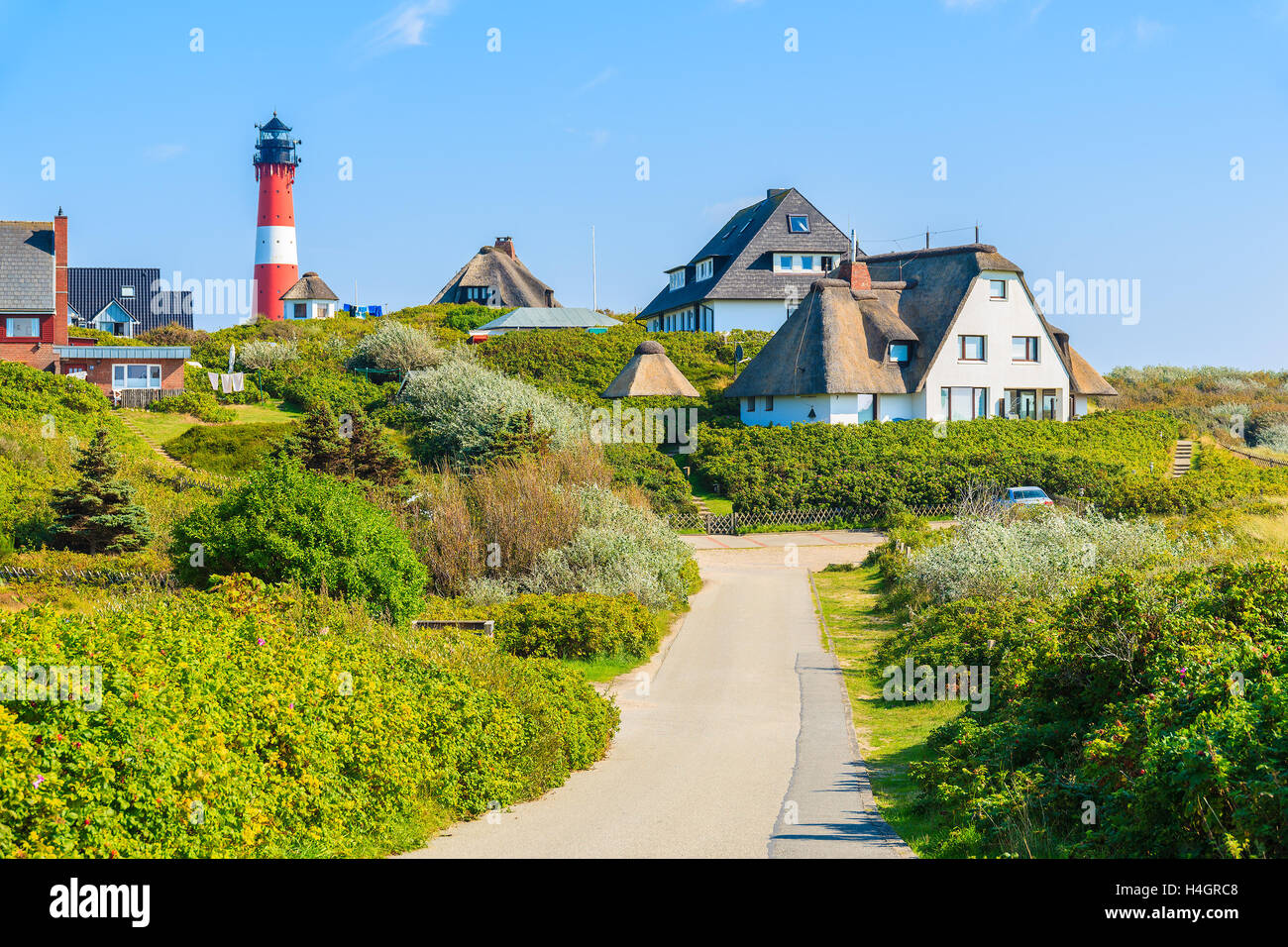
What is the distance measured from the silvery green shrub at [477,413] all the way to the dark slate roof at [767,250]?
20.8 meters

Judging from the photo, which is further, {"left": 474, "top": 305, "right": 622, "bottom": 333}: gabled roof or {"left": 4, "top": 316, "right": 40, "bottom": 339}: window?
{"left": 474, "top": 305, "right": 622, "bottom": 333}: gabled roof

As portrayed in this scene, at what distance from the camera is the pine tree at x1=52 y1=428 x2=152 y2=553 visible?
24594 millimetres

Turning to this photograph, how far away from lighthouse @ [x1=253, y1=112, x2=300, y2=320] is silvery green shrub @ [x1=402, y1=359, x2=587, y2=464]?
3355 cm

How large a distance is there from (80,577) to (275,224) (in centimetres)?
5335

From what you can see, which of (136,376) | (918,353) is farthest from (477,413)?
(918,353)

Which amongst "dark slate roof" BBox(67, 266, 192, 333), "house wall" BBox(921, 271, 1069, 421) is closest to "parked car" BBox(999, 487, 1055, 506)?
"house wall" BBox(921, 271, 1069, 421)

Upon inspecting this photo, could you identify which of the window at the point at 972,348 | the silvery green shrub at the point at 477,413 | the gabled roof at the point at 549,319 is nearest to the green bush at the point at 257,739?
the silvery green shrub at the point at 477,413

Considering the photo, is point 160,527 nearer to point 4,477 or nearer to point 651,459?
point 4,477

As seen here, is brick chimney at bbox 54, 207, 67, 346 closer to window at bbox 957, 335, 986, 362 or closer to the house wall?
the house wall

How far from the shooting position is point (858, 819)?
1105 cm

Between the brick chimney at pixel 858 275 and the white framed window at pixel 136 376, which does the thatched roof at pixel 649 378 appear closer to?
the brick chimney at pixel 858 275

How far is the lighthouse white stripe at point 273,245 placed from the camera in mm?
70562

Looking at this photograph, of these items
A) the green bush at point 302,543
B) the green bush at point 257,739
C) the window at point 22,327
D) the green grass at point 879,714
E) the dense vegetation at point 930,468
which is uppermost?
the window at point 22,327
